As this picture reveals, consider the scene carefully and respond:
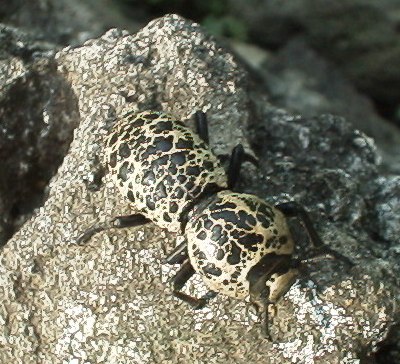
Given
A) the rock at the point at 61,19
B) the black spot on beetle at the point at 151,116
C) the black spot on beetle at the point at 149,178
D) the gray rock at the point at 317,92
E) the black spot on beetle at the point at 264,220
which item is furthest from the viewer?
the gray rock at the point at 317,92

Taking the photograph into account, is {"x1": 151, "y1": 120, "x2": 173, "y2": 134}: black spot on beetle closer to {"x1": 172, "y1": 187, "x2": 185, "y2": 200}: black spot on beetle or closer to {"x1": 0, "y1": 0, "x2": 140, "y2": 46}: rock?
{"x1": 172, "y1": 187, "x2": 185, "y2": 200}: black spot on beetle

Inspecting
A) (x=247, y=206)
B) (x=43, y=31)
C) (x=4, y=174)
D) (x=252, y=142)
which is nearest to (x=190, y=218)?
(x=247, y=206)

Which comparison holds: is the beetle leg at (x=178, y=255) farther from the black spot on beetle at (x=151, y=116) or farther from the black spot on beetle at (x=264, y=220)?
the black spot on beetle at (x=151, y=116)

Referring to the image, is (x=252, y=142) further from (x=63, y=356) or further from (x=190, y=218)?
(x=63, y=356)

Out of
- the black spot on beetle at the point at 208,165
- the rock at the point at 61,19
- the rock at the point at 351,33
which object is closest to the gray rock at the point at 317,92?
the rock at the point at 351,33

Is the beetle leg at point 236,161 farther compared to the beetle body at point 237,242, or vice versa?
the beetle leg at point 236,161

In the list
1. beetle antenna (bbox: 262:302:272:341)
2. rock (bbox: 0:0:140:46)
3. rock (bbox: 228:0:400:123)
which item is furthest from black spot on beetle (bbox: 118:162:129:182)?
rock (bbox: 228:0:400:123)
